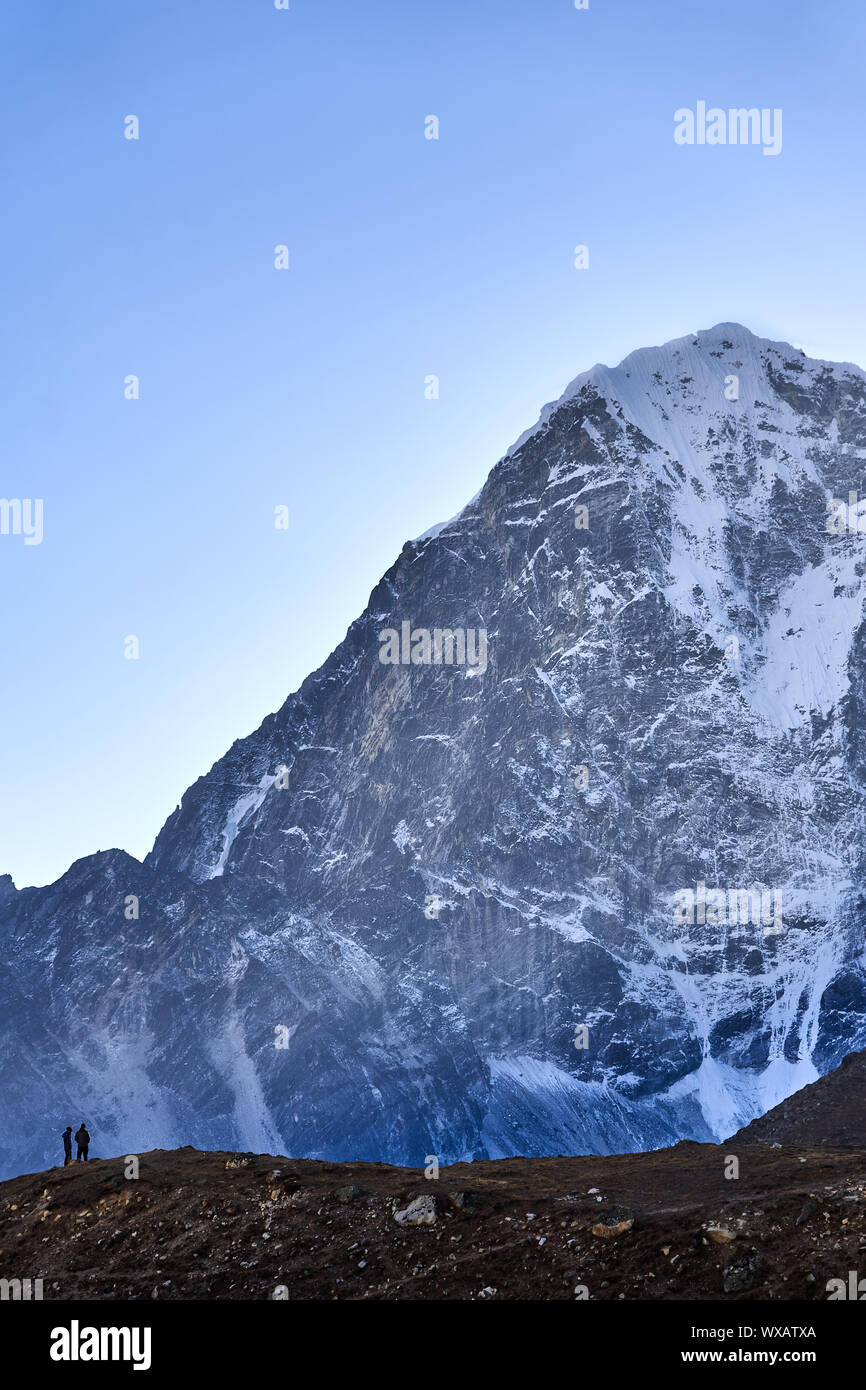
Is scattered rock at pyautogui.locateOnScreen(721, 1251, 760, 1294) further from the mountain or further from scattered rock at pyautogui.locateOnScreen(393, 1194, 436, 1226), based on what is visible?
the mountain

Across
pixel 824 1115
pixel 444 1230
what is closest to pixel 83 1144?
pixel 444 1230

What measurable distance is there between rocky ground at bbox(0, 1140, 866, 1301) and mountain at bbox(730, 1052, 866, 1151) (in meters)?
13.4

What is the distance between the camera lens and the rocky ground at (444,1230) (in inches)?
1374

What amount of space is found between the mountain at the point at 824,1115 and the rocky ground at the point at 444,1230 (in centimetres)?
1340

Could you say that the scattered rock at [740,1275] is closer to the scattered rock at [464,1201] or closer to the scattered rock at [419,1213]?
the scattered rock at [464,1201]

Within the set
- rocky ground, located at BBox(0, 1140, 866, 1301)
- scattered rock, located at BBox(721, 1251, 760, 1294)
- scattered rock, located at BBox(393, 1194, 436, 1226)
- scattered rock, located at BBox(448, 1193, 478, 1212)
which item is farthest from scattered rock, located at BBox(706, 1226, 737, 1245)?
scattered rock, located at BBox(393, 1194, 436, 1226)

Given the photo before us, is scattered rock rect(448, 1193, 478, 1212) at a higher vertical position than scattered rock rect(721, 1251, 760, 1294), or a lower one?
higher

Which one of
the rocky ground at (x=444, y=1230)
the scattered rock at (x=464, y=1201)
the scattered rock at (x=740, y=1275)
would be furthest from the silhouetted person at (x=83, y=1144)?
the scattered rock at (x=740, y=1275)

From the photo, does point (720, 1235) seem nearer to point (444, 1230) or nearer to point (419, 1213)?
point (444, 1230)

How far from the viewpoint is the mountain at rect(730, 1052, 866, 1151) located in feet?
206

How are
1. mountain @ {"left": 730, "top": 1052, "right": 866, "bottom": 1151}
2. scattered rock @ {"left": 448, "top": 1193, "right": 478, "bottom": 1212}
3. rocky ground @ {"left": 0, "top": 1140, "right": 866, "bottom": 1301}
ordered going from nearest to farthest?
rocky ground @ {"left": 0, "top": 1140, "right": 866, "bottom": 1301}, scattered rock @ {"left": 448, "top": 1193, "right": 478, "bottom": 1212}, mountain @ {"left": 730, "top": 1052, "right": 866, "bottom": 1151}

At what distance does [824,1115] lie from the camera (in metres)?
65.4
